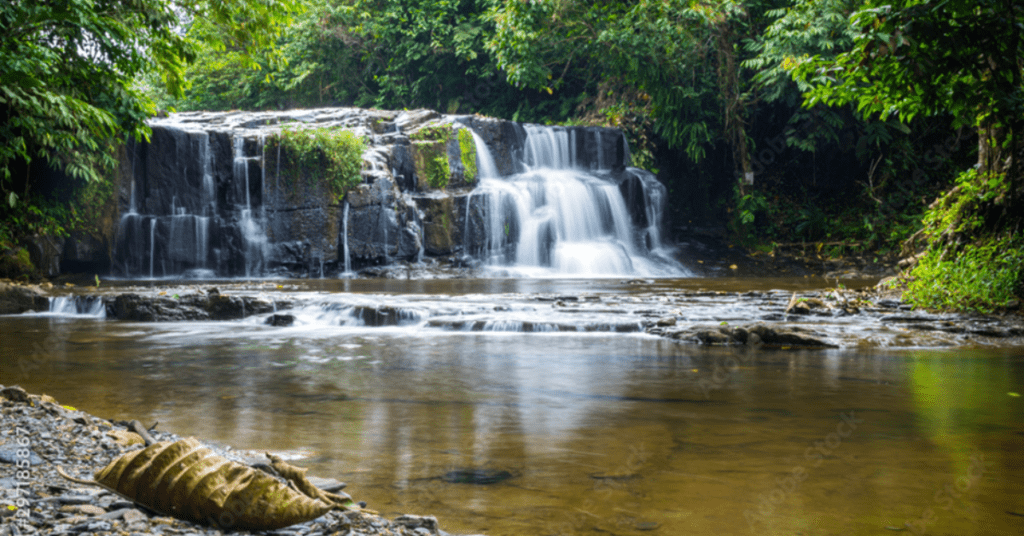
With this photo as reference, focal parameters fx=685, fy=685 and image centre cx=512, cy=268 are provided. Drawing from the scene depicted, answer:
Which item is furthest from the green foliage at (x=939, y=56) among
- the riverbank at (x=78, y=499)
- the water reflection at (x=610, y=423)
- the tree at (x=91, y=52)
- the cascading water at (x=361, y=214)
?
the cascading water at (x=361, y=214)

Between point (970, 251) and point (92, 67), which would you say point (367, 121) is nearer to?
point (92, 67)

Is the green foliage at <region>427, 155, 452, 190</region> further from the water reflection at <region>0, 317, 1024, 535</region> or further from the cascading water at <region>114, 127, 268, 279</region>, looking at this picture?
the water reflection at <region>0, 317, 1024, 535</region>

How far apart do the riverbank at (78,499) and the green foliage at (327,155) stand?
1458cm

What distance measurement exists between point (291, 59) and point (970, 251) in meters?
26.8

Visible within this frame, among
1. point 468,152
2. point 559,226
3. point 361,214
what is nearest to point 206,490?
point 361,214

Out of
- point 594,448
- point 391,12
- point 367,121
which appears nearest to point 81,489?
point 594,448

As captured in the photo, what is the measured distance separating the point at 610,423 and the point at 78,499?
2312 millimetres

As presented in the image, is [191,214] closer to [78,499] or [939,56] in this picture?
[939,56]

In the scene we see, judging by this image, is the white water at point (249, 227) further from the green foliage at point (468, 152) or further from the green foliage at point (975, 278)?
the green foliage at point (975, 278)

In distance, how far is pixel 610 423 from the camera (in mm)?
3486

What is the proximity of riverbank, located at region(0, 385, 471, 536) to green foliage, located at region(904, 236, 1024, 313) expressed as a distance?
780 centimetres

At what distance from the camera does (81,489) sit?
2.10 metres

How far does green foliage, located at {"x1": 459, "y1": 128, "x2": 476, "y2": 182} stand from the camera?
18.6 m

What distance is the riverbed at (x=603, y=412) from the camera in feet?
7.64
